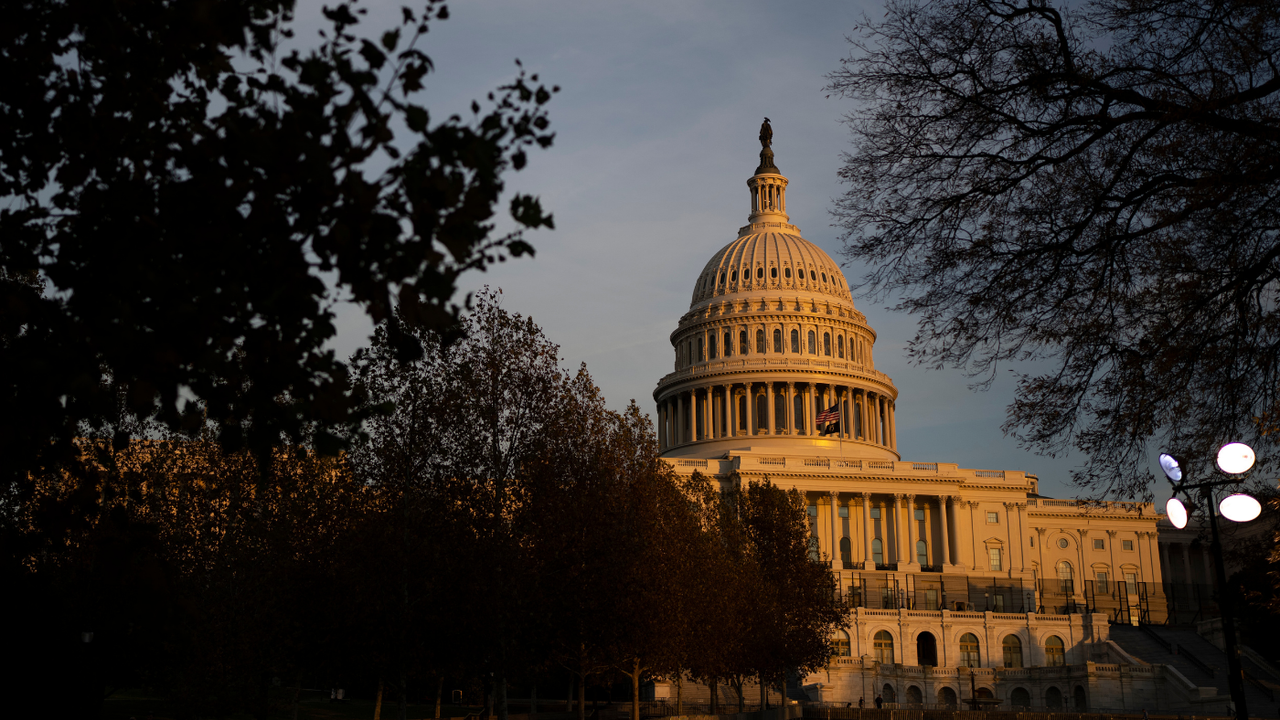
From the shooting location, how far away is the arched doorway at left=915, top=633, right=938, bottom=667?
87125 millimetres

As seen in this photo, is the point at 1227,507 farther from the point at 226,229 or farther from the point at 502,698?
the point at 502,698

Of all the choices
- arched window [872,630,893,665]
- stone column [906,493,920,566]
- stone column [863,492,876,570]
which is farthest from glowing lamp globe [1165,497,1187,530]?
stone column [906,493,920,566]

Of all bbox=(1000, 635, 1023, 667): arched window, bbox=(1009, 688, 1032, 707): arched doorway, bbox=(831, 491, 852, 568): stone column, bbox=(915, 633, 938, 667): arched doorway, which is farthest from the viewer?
bbox=(831, 491, 852, 568): stone column

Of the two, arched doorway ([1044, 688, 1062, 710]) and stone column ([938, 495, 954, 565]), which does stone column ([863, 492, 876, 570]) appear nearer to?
stone column ([938, 495, 954, 565])

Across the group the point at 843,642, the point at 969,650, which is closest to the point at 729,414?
the point at 843,642

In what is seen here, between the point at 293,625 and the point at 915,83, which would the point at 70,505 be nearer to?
the point at 915,83

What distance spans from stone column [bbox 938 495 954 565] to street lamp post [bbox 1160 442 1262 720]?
97.5 metres

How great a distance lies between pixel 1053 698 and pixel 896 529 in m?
36.2

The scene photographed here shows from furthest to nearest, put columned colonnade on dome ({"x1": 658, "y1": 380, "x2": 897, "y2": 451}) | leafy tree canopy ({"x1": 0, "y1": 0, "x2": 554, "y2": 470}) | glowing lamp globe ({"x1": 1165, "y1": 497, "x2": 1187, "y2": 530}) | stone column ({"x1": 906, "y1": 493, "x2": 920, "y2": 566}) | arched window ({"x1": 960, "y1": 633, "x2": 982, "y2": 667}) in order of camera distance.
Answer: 1. columned colonnade on dome ({"x1": 658, "y1": 380, "x2": 897, "y2": 451})
2. stone column ({"x1": 906, "y1": 493, "x2": 920, "y2": 566})
3. arched window ({"x1": 960, "y1": 633, "x2": 982, "y2": 667})
4. glowing lamp globe ({"x1": 1165, "y1": 497, "x2": 1187, "y2": 530})
5. leafy tree canopy ({"x1": 0, "y1": 0, "x2": 554, "y2": 470})

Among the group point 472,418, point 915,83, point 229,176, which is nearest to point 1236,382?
point 915,83

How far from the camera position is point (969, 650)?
86938 mm

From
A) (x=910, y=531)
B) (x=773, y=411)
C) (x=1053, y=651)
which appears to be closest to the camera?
(x=1053, y=651)

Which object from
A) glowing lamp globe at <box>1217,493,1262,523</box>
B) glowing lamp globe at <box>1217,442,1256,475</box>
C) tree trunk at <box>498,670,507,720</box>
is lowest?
tree trunk at <box>498,670,507,720</box>

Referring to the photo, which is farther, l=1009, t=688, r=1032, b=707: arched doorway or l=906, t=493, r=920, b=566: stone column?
l=906, t=493, r=920, b=566: stone column
